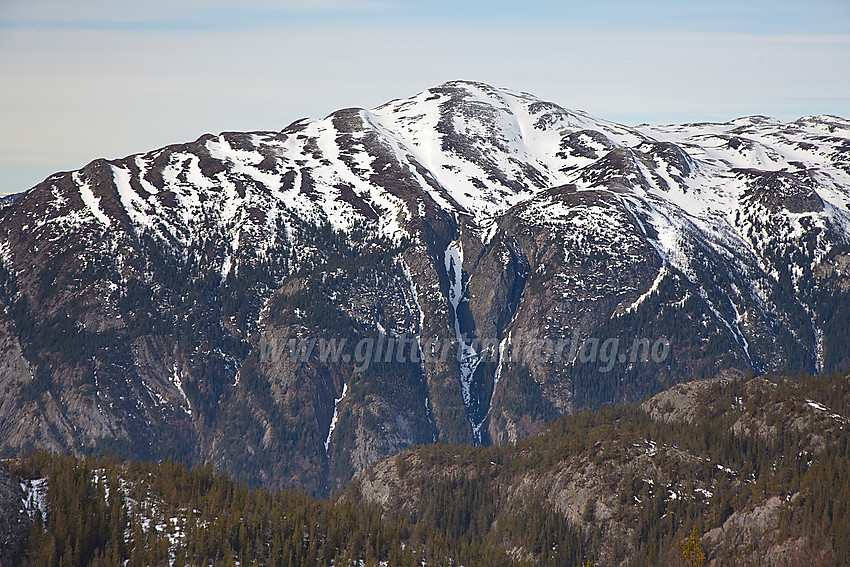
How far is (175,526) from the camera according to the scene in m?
174

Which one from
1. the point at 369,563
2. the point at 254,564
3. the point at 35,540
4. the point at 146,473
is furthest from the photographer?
the point at 146,473

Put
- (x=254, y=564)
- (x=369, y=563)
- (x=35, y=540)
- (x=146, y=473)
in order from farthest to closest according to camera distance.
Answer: (x=146, y=473)
(x=369, y=563)
(x=254, y=564)
(x=35, y=540)

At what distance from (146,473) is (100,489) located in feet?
71.3

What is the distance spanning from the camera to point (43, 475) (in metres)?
171

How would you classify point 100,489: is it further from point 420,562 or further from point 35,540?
point 420,562

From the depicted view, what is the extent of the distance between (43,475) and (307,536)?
1842 inches

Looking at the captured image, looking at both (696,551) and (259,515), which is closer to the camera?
(696,551)

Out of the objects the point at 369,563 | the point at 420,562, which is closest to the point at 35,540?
the point at 369,563

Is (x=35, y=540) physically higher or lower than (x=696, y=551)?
higher

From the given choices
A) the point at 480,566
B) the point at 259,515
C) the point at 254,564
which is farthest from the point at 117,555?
the point at 480,566

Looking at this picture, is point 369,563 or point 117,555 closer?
point 117,555

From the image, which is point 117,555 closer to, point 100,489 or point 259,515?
point 100,489

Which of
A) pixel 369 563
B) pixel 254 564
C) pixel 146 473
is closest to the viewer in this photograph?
pixel 254 564

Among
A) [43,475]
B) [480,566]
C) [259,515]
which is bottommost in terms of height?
[480,566]
